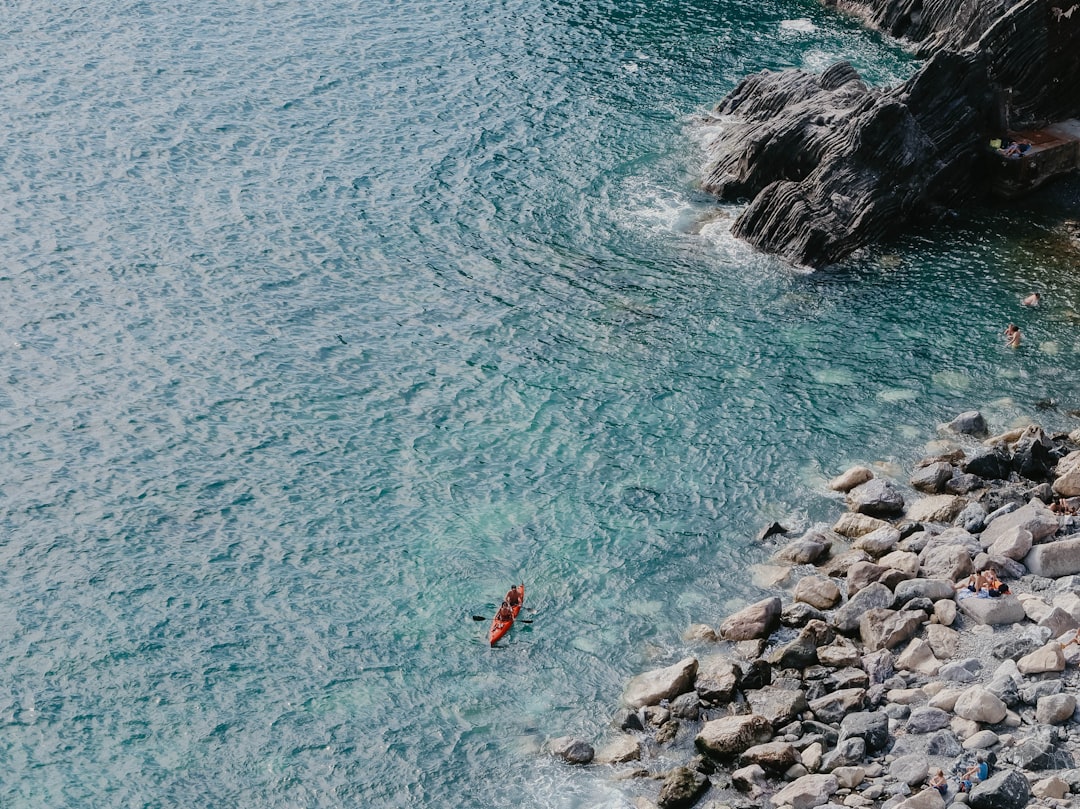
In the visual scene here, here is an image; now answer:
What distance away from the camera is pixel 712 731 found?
36062 mm

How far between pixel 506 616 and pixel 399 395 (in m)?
15.0

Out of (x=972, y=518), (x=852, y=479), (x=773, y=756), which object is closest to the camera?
(x=773, y=756)

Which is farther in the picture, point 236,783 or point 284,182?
point 284,182

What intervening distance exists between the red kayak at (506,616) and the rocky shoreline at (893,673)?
522 centimetres

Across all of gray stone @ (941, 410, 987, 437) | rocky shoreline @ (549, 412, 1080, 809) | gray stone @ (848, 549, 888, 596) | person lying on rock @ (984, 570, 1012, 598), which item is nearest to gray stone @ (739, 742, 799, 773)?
rocky shoreline @ (549, 412, 1080, 809)

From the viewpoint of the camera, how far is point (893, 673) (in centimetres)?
3734

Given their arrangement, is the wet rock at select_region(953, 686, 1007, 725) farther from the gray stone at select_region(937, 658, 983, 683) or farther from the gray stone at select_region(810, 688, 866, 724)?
the gray stone at select_region(810, 688, 866, 724)

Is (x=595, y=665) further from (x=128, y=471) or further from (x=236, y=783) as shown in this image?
(x=128, y=471)

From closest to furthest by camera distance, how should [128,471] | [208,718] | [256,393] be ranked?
[208,718] < [128,471] < [256,393]

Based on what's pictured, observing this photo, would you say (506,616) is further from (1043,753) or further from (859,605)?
(1043,753)

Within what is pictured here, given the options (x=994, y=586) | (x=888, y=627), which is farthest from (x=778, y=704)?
(x=994, y=586)

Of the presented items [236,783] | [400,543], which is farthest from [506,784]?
[400,543]

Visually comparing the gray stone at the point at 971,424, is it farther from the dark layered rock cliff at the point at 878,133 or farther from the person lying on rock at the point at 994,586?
the dark layered rock cliff at the point at 878,133

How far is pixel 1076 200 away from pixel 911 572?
34.7 metres
